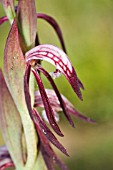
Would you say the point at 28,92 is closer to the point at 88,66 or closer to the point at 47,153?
the point at 47,153

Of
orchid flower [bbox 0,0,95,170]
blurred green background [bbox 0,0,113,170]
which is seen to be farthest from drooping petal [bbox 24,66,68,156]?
blurred green background [bbox 0,0,113,170]

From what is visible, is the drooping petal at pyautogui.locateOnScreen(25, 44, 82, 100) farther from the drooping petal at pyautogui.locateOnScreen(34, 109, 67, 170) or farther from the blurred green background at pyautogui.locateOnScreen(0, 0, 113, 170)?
the blurred green background at pyautogui.locateOnScreen(0, 0, 113, 170)

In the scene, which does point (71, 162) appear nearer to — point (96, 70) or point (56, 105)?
point (96, 70)

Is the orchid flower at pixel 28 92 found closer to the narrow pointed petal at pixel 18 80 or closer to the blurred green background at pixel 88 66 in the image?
the narrow pointed petal at pixel 18 80

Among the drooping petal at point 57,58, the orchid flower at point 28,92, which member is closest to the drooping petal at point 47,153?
the orchid flower at point 28,92

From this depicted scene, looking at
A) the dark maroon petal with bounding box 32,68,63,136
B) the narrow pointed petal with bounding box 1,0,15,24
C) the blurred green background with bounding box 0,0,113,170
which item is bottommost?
the blurred green background with bounding box 0,0,113,170

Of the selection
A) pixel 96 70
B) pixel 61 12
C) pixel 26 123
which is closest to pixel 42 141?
pixel 26 123
